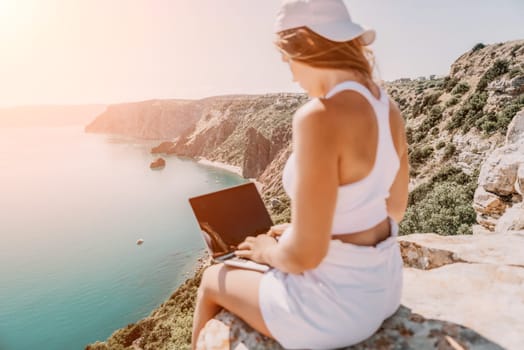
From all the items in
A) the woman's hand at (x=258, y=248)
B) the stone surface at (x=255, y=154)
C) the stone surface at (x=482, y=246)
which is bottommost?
the stone surface at (x=255, y=154)

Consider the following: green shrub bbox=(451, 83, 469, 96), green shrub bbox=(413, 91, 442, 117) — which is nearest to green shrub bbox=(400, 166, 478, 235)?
green shrub bbox=(451, 83, 469, 96)

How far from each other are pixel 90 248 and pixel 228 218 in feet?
193

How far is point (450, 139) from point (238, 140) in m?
87.4

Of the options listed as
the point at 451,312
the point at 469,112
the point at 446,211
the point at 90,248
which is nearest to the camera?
the point at 451,312

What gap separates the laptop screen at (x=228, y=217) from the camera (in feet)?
7.60

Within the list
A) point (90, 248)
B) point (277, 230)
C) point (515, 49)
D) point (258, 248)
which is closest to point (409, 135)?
point (515, 49)

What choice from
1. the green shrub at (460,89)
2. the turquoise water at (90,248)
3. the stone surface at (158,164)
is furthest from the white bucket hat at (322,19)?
the stone surface at (158,164)

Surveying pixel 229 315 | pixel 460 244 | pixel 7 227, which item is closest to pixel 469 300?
pixel 460 244

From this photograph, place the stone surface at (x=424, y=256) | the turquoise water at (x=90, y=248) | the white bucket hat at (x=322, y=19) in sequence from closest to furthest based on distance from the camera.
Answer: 1. the white bucket hat at (x=322, y=19)
2. the stone surface at (x=424, y=256)
3. the turquoise water at (x=90, y=248)

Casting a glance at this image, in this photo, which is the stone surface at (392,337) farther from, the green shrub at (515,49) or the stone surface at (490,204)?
the green shrub at (515,49)

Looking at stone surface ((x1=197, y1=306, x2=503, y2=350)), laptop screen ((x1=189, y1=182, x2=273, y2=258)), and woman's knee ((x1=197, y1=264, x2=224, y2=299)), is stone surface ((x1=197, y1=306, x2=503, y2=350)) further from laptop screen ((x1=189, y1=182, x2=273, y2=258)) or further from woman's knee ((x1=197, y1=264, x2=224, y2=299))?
laptop screen ((x1=189, y1=182, x2=273, y2=258))

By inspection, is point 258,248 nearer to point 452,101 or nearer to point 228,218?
point 228,218

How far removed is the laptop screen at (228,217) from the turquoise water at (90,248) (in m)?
36.4

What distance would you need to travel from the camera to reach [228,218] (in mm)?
2400
